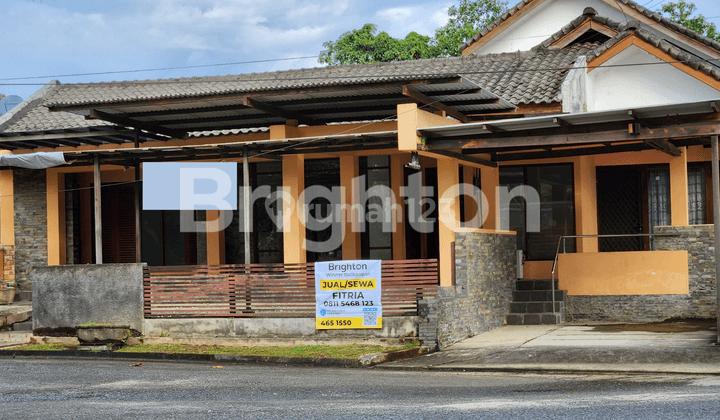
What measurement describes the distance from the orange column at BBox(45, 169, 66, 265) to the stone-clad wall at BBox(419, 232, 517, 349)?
34.3 ft

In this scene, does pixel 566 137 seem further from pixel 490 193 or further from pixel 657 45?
pixel 657 45

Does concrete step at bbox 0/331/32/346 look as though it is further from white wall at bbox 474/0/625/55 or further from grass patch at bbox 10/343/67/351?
white wall at bbox 474/0/625/55

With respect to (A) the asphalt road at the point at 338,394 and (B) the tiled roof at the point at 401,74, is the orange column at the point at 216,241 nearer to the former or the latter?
(B) the tiled roof at the point at 401,74

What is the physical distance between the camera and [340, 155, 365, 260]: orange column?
18.6 metres

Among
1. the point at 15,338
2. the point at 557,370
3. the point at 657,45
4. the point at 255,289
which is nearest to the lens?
the point at 557,370

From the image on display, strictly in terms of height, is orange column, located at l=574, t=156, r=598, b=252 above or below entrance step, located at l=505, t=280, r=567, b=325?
above

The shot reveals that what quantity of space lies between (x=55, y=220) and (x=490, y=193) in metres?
10.7

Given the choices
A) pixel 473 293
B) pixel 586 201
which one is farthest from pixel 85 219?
pixel 586 201

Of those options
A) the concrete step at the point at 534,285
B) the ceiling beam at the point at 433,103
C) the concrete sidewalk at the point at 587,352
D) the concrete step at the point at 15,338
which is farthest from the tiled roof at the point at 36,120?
the concrete sidewalk at the point at 587,352

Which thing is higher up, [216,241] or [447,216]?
[447,216]

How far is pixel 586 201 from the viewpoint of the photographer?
58.4 feet

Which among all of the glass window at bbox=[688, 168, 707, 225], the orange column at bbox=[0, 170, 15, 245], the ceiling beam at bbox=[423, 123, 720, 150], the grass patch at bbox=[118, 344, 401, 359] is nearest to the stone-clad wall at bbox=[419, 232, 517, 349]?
the grass patch at bbox=[118, 344, 401, 359]

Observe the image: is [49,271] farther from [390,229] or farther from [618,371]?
[618,371]

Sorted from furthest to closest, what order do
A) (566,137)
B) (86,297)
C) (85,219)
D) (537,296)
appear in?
(85,219), (537,296), (86,297), (566,137)
